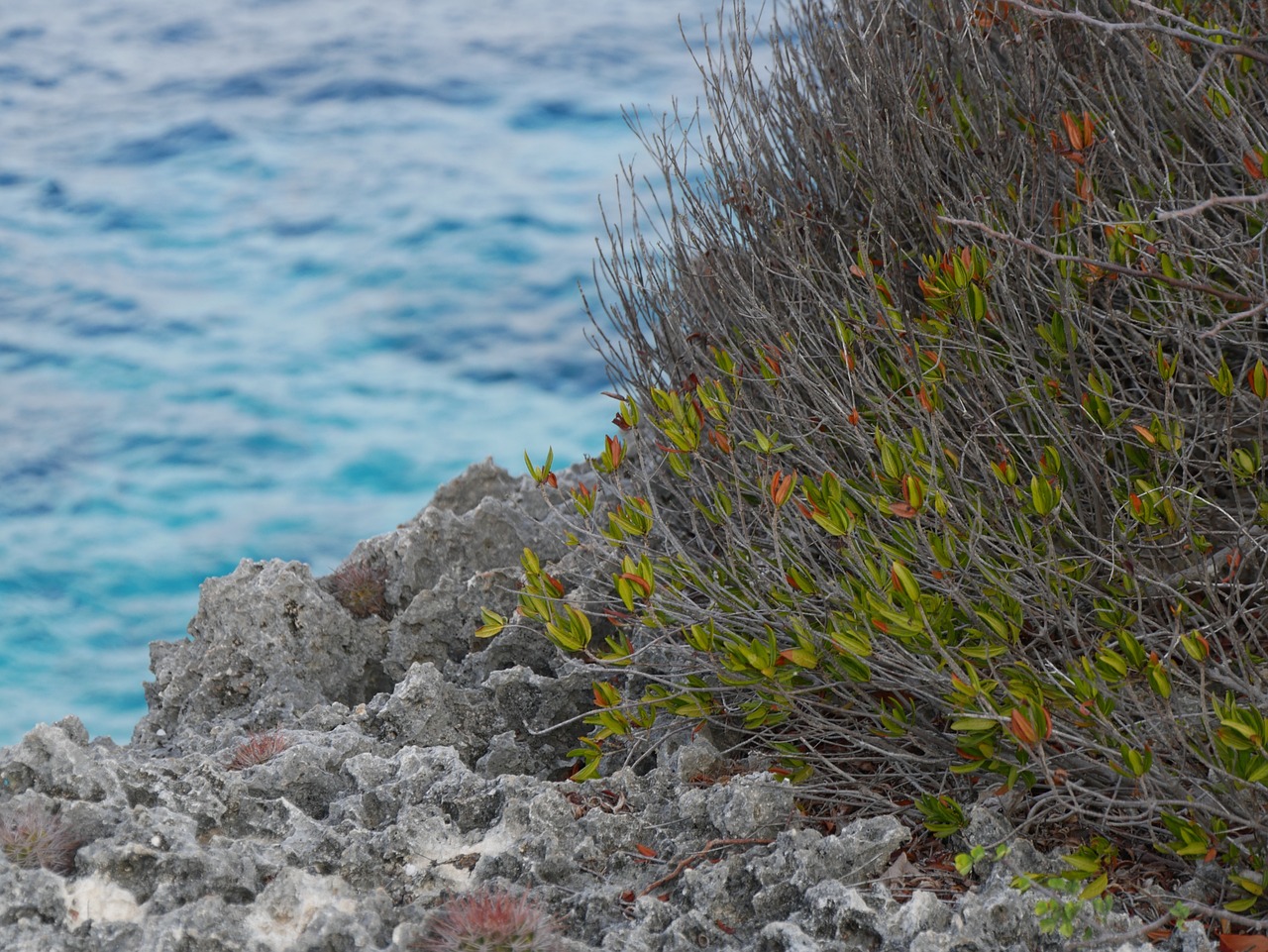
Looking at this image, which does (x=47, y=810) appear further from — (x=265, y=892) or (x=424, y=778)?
(x=424, y=778)

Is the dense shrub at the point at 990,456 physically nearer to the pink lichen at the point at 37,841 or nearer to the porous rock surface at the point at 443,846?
the porous rock surface at the point at 443,846

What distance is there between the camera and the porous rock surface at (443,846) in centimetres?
303

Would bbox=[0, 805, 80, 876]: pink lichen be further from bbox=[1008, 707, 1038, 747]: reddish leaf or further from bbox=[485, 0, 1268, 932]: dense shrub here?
bbox=[1008, 707, 1038, 747]: reddish leaf

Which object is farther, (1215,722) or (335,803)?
(335,803)

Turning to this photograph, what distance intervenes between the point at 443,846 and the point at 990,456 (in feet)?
7.51

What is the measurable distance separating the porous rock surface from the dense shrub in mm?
289

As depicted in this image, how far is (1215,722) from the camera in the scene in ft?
11.5

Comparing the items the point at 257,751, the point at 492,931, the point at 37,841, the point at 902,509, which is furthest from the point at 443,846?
the point at 902,509

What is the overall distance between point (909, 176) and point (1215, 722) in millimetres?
2196

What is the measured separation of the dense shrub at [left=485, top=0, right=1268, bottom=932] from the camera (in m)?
3.23

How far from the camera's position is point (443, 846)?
351cm

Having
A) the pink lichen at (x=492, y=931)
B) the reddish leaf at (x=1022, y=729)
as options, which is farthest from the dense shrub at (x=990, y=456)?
the pink lichen at (x=492, y=931)

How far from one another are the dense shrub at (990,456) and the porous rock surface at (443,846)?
0.95 feet

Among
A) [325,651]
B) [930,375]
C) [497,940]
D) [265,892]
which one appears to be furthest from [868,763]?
[325,651]
